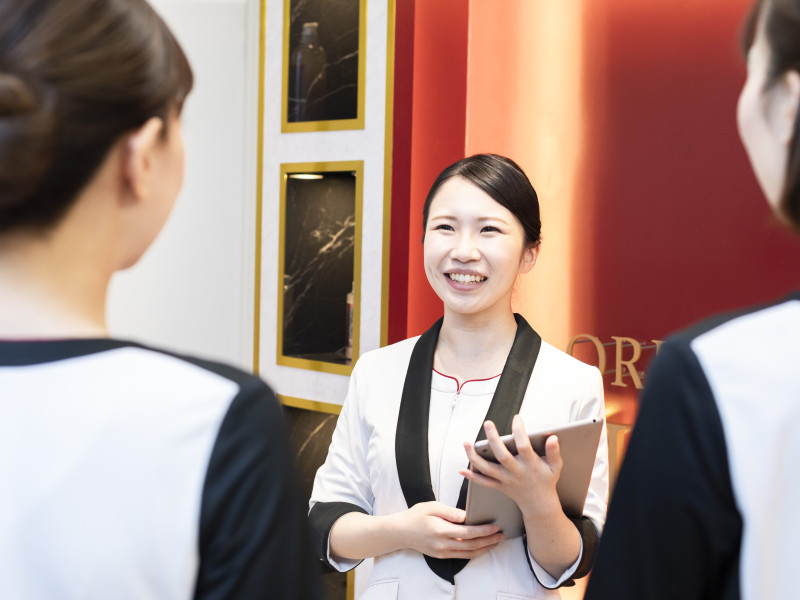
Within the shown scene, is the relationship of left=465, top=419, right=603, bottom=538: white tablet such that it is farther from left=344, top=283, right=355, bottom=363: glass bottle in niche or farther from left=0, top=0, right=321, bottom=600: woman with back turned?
left=344, top=283, right=355, bottom=363: glass bottle in niche

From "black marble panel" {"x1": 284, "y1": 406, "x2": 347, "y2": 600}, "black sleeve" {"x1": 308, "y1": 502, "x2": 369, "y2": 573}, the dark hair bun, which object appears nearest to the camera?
the dark hair bun

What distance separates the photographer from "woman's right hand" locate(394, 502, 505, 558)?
154 centimetres

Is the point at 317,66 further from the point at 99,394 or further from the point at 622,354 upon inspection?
the point at 99,394

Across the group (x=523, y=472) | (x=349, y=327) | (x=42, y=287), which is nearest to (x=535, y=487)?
(x=523, y=472)

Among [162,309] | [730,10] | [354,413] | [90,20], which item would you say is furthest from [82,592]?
[162,309]

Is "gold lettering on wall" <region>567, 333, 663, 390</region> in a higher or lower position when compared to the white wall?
lower

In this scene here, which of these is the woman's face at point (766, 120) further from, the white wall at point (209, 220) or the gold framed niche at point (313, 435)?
the white wall at point (209, 220)

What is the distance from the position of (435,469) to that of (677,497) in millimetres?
1047

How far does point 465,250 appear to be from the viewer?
5.84 ft

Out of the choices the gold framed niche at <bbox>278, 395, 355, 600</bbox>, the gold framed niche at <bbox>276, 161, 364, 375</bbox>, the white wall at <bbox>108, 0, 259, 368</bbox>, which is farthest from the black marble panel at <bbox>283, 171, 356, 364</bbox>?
the white wall at <bbox>108, 0, 259, 368</bbox>

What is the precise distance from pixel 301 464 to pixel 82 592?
7.89 ft

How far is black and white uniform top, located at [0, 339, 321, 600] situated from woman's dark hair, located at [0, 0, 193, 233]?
13cm

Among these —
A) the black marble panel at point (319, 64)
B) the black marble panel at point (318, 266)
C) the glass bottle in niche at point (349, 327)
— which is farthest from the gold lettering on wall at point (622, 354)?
the black marble panel at point (319, 64)

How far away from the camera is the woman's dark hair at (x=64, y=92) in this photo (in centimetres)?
60
